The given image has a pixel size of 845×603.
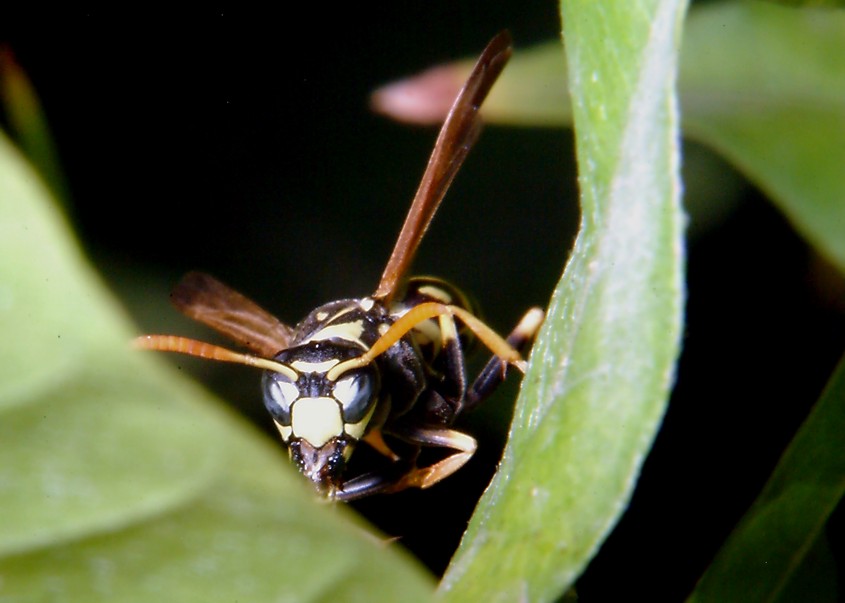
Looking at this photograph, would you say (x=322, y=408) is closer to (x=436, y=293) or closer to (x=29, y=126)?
(x=436, y=293)

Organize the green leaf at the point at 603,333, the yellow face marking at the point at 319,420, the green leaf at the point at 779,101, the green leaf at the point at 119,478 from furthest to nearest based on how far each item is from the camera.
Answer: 1. the yellow face marking at the point at 319,420
2. the green leaf at the point at 779,101
3. the green leaf at the point at 603,333
4. the green leaf at the point at 119,478

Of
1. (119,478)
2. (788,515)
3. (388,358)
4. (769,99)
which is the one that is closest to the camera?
(119,478)

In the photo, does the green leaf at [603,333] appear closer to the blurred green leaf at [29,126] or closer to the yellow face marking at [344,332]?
the yellow face marking at [344,332]

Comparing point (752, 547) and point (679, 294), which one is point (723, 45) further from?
point (679, 294)

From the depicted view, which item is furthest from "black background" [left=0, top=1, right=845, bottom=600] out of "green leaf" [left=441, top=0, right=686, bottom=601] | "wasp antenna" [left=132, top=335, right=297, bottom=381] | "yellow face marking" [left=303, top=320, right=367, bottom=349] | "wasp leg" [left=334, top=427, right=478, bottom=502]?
"green leaf" [left=441, top=0, right=686, bottom=601]

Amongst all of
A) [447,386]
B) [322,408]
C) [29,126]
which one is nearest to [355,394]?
[322,408]

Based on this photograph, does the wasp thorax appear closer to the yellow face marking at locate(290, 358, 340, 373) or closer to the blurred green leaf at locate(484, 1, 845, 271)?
the yellow face marking at locate(290, 358, 340, 373)

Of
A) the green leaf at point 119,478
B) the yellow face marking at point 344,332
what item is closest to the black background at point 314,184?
the yellow face marking at point 344,332
